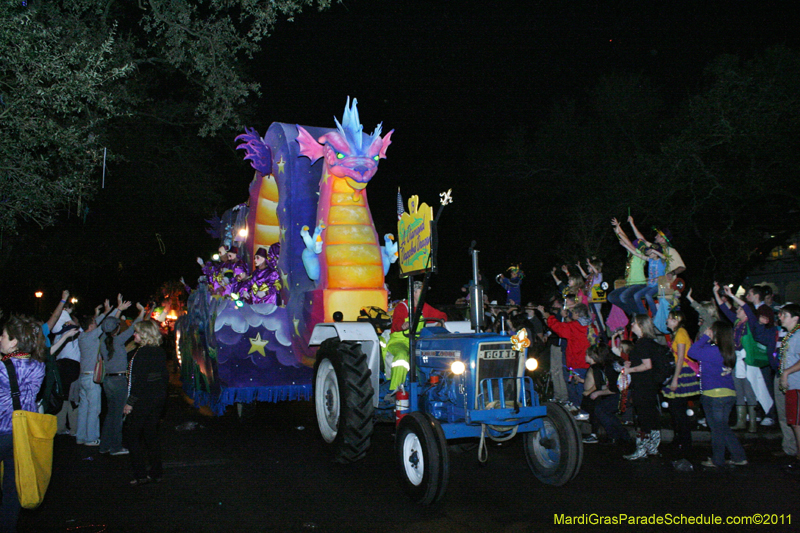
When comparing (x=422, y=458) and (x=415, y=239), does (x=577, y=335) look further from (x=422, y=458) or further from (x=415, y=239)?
(x=422, y=458)

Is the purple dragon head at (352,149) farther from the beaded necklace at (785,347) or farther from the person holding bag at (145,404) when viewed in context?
the beaded necklace at (785,347)

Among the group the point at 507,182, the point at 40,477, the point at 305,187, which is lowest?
the point at 40,477

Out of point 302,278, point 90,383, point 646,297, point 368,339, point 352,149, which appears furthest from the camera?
point 302,278

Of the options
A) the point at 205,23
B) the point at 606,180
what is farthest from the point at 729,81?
the point at 205,23

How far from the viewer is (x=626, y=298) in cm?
968

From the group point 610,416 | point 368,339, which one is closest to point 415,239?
point 368,339

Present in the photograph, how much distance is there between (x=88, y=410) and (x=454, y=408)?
16.6 feet

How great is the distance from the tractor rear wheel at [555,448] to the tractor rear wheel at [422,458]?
3.66 feet

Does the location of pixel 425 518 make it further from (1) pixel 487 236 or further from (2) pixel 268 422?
(1) pixel 487 236

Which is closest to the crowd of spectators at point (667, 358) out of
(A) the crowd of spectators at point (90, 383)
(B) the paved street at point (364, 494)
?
(B) the paved street at point (364, 494)

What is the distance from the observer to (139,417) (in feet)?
19.6

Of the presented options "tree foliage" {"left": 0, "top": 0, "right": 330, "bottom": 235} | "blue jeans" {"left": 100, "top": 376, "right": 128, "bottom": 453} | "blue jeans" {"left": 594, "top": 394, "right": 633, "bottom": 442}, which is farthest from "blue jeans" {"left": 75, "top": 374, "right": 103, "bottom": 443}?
"blue jeans" {"left": 594, "top": 394, "right": 633, "bottom": 442}

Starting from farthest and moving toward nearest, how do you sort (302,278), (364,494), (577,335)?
(302,278) → (577,335) → (364,494)

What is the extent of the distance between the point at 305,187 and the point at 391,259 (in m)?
1.82
